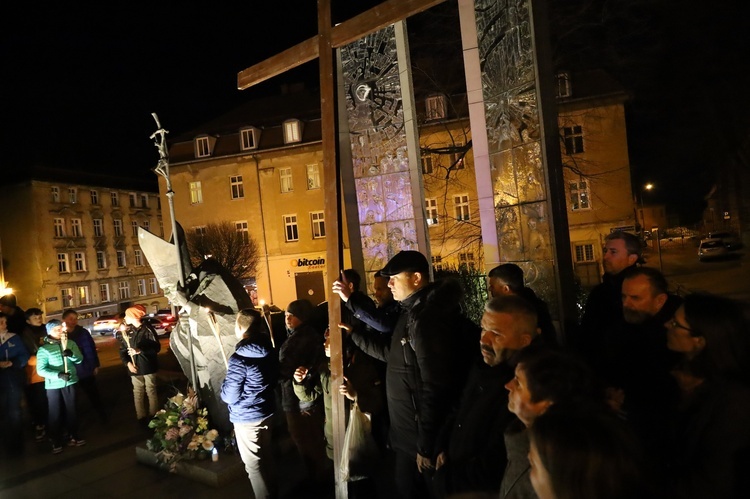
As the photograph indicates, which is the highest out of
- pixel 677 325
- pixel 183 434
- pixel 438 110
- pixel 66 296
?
pixel 438 110

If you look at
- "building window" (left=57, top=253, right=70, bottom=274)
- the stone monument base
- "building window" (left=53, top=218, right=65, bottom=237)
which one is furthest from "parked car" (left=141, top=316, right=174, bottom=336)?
the stone monument base

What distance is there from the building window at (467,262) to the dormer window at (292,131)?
1478 centimetres

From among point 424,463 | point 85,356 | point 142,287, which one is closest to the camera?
point 424,463

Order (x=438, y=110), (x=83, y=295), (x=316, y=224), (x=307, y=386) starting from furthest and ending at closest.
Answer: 1. (x=83, y=295)
2. (x=316, y=224)
3. (x=438, y=110)
4. (x=307, y=386)

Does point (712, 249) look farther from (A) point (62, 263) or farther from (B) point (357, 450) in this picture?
(A) point (62, 263)

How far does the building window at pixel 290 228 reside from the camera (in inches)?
1179

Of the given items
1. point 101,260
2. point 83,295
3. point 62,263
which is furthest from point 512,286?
point 101,260

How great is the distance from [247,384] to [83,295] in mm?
41833

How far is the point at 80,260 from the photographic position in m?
40.2

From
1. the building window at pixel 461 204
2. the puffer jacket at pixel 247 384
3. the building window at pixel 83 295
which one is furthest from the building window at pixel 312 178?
the puffer jacket at pixel 247 384

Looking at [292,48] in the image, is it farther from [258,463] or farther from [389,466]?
[389,466]

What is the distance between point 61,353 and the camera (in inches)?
261

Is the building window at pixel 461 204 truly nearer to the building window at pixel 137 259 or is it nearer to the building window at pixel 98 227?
the building window at pixel 137 259

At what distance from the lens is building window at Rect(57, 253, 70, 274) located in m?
38.3
